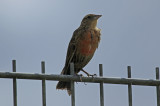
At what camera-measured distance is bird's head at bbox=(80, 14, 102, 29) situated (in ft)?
29.0

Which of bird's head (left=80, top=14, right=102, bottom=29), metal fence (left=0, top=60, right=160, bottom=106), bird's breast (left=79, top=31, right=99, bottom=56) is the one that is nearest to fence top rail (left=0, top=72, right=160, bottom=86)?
metal fence (left=0, top=60, right=160, bottom=106)

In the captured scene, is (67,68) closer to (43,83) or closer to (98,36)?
(98,36)

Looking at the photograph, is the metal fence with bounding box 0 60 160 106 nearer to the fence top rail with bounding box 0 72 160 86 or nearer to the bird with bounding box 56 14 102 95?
the fence top rail with bounding box 0 72 160 86

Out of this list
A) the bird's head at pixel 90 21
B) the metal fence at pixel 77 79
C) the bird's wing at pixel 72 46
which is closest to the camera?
the metal fence at pixel 77 79

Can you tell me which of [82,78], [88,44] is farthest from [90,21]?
[82,78]

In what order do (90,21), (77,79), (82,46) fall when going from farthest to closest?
(90,21) → (82,46) → (77,79)

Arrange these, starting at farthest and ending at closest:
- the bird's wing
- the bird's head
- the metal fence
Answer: the bird's head → the bird's wing → the metal fence

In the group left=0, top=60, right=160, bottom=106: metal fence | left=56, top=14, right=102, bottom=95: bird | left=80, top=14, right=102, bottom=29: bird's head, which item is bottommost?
left=0, top=60, right=160, bottom=106: metal fence

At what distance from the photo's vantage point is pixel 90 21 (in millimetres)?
9008

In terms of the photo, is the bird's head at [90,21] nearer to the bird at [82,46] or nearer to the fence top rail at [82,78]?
the bird at [82,46]

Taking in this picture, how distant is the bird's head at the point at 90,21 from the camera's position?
8828 mm

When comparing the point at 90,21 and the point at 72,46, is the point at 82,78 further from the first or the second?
the point at 90,21

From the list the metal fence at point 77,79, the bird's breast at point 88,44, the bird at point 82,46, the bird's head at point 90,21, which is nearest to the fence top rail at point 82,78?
the metal fence at point 77,79

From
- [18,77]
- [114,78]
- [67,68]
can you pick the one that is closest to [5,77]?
[18,77]
